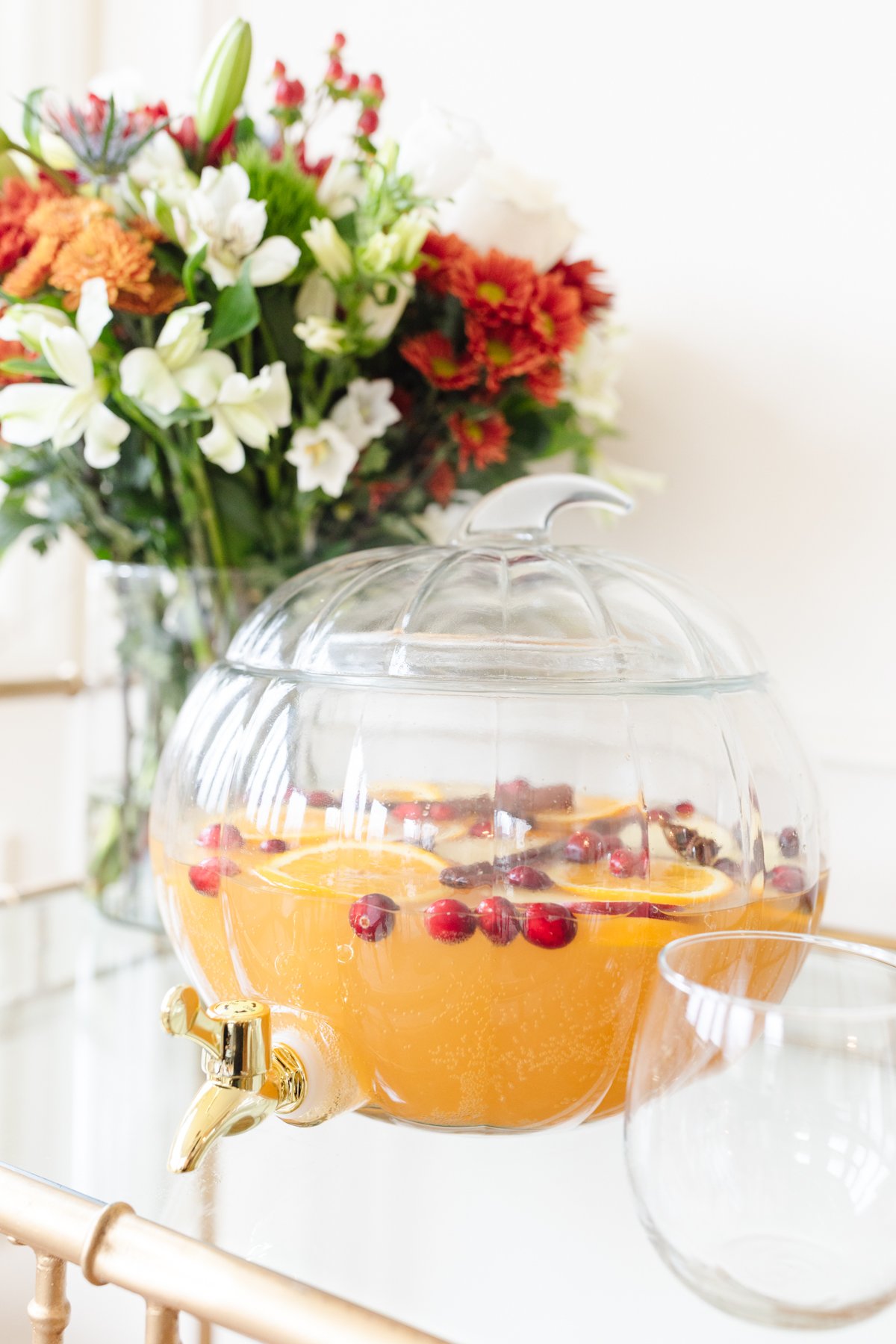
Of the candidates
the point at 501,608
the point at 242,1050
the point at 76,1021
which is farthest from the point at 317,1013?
the point at 76,1021

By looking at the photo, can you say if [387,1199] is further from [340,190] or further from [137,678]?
[340,190]

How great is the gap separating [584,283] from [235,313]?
230mm

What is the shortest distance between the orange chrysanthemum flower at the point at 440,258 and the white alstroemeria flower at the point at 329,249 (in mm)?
55

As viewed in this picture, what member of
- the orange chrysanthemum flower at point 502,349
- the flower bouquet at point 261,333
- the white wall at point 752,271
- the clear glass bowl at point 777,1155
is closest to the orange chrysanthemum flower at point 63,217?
the flower bouquet at point 261,333

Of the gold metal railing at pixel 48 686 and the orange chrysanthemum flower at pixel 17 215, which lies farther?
the gold metal railing at pixel 48 686

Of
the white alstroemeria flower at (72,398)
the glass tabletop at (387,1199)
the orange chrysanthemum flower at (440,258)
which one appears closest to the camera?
the glass tabletop at (387,1199)

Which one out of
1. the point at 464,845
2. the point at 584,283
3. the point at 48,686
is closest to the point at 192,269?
the point at 584,283

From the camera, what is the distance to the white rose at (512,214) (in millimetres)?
729

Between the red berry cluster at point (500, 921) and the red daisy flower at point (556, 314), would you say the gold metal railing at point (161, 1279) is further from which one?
the red daisy flower at point (556, 314)

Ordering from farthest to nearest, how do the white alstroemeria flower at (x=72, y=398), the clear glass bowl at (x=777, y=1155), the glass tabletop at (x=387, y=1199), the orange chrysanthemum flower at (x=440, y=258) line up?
the orange chrysanthemum flower at (x=440, y=258) → the white alstroemeria flower at (x=72, y=398) → the glass tabletop at (x=387, y=1199) → the clear glass bowl at (x=777, y=1155)

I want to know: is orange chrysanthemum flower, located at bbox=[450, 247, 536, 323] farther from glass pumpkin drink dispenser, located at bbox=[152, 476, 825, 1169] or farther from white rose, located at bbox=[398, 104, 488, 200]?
glass pumpkin drink dispenser, located at bbox=[152, 476, 825, 1169]

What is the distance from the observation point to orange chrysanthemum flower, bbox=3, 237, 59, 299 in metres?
0.64

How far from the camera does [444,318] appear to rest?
0.75m

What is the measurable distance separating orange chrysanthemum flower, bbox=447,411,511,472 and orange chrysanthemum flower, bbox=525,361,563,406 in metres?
0.03
